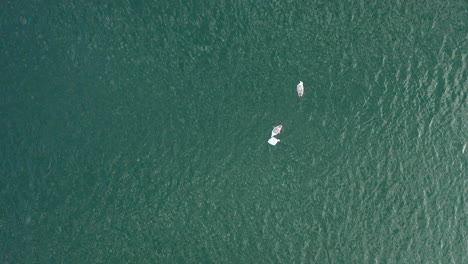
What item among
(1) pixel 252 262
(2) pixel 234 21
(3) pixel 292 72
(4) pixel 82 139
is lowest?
(1) pixel 252 262

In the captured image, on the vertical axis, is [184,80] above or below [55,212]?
above

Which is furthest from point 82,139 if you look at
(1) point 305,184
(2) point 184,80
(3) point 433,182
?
(3) point 433,182

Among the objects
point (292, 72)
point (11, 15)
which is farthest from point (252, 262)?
point (11, 15)

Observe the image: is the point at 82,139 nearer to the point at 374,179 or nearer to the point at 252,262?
the point at 252,262

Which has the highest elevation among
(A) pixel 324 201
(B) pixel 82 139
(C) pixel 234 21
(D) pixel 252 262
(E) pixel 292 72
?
(C) pixel 234 21

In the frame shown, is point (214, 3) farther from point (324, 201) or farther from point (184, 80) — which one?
point (324, 201)

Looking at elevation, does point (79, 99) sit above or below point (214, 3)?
below
